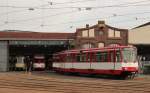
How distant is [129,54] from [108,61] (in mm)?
1915

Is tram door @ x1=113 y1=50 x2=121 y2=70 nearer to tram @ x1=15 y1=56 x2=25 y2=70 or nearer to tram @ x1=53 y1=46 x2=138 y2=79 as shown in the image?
tram @ x1=53 y1=46 x2=138 y2=79

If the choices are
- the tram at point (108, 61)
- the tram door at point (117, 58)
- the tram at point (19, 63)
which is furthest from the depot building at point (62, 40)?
the tram door at point (117, 58)

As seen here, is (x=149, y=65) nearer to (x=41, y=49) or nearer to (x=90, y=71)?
(x=90, y=71)

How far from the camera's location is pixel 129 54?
41281 millimetres

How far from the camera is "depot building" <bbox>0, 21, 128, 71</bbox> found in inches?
2943

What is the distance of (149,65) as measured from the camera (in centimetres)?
5775

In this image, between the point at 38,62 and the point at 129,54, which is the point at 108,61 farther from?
the point at 38,62

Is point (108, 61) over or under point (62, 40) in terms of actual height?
under

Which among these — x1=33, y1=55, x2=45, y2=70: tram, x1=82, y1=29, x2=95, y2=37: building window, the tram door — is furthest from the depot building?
the tram door

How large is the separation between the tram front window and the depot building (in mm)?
33726

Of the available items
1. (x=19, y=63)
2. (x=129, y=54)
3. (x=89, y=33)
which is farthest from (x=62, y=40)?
(x=129, y=54)

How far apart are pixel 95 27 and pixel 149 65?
28830 mm

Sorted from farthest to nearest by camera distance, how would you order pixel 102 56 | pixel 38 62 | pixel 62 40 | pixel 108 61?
pixel 38 62 < pixel 62 40 < pixel 102 56 < pixel 108 61

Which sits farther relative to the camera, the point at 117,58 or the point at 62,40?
the point at 62,40
